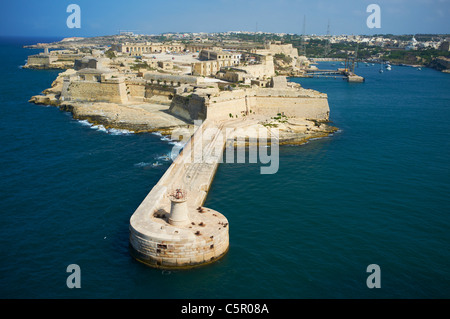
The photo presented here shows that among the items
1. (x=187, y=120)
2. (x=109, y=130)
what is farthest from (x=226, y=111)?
(x=109, y=130)

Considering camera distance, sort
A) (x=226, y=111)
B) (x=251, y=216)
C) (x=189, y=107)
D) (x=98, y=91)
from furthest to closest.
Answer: (x=98, y=91) → (x=189, y=107) → (x=226, y=111) → (x=251, y=216)

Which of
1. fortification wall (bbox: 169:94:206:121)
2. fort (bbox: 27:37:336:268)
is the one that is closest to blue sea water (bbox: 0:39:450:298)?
fort (bbox: 27:37:336:268)

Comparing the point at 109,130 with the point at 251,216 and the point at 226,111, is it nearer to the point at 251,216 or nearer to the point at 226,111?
the point at 226,111

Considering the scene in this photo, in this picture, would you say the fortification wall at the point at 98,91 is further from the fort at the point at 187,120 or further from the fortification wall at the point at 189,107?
the fortification wall at the point at 189,107

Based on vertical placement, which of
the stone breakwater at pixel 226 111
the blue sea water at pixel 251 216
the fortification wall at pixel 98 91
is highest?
the fortification wall at pixel 98 91

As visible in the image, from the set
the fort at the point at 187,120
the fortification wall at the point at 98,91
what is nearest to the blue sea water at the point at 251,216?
the fort at the point at 187,120

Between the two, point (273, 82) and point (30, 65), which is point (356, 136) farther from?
point (30, 65)
